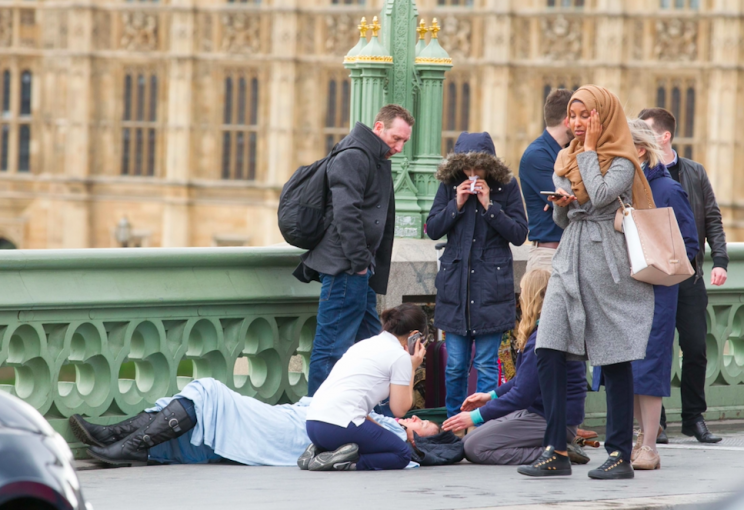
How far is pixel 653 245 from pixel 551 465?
101 cm

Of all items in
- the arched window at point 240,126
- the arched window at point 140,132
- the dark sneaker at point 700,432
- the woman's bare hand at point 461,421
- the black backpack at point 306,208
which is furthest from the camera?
the arched window at point 140,132

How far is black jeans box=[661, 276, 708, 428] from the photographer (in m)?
7.62

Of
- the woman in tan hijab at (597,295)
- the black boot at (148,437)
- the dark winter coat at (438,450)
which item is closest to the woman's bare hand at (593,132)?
the woman in tan hijab at (597,295)

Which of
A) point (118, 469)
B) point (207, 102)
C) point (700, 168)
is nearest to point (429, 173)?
point (700, 168)

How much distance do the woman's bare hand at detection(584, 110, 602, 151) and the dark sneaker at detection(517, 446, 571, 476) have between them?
127cm

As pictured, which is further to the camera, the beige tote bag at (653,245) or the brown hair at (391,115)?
the brown hair at (391,115)

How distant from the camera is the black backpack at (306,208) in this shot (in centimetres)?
714

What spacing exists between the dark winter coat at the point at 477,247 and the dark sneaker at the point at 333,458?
1055 millimetres

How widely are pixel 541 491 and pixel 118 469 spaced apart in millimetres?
1894

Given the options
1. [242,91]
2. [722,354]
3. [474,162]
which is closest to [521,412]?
[474,162]

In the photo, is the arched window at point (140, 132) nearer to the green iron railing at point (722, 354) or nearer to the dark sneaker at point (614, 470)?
the green iron railing at point (722, 354)

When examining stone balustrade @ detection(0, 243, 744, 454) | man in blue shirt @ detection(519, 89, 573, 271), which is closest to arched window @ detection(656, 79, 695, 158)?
man in blue shirt @ detection(519, 89, 573, 271)

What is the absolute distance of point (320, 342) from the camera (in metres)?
7.12

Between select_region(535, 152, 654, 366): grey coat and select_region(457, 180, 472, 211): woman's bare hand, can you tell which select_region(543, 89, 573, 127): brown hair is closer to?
select_region(457, 180, 472, 211): woman's bare hand
